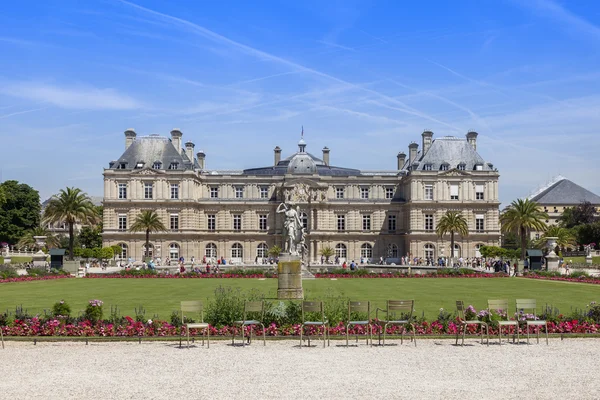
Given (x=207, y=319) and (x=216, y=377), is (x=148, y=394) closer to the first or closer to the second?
(x=216, y=377)

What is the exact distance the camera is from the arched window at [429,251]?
7825 centimetres

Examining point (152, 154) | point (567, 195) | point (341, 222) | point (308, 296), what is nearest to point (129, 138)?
point (152, 154)

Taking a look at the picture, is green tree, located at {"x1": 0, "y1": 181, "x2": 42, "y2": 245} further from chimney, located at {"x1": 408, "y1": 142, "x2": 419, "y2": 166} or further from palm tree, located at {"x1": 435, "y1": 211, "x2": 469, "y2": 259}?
palm tree, located at {"x1": 435, "y1": 211, "x2": 469, "y2": 259}

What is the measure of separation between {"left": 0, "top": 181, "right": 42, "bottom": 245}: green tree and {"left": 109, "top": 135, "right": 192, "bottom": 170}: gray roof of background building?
19507mm

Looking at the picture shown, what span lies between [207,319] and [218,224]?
64.0 m

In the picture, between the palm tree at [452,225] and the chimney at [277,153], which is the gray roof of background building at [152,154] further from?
the palm tree at [452,225]

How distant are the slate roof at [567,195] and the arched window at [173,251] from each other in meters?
79.9

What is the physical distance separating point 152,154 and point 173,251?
40.3 feet

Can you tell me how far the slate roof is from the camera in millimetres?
129875

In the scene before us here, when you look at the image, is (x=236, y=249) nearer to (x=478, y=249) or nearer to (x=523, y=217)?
(x=478, y=249)

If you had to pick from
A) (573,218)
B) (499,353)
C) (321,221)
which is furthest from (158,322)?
(573,218)

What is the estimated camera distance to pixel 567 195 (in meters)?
131

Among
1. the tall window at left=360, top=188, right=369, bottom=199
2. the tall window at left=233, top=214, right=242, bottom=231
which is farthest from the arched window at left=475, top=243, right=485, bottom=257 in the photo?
the tall window at left=233, top=214, right=242, bottom=231

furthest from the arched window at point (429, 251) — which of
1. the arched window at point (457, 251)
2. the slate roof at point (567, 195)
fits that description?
the slate roof at point (567, 195)
